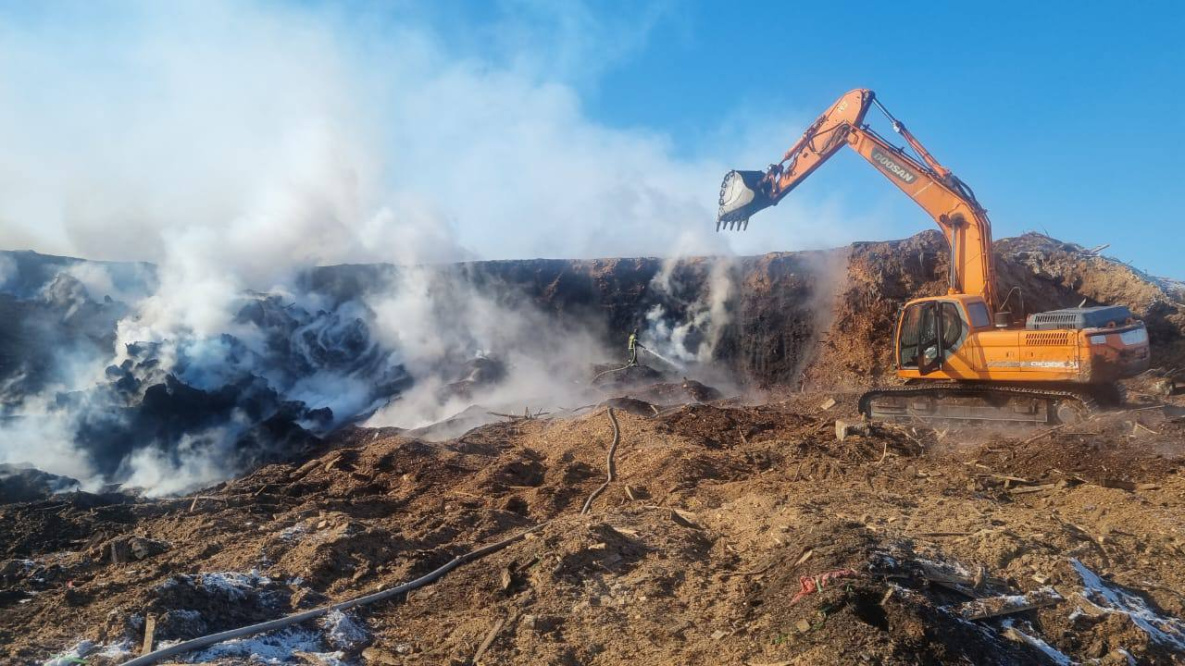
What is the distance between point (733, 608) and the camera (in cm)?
471

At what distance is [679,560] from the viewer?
5641 mm

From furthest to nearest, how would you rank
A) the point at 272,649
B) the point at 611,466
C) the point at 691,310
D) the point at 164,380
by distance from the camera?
1. the point at 691,310
2. the point at 164,380
3. the point at 611,466
4. the point at 272,649

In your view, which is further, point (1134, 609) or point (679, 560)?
point (679, 560)

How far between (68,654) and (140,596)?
23.7 inches

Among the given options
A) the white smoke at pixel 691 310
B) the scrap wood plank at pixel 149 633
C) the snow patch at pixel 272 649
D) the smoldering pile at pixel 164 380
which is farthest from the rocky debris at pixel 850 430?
the white smoke at pixel 691 310

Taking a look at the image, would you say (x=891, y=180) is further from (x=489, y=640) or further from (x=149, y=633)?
(x=149, y=633)

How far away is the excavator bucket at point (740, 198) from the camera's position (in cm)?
1395

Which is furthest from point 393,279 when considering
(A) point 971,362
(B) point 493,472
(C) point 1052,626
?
(C) point 1052,626

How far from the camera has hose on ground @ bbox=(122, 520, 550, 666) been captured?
403 cm

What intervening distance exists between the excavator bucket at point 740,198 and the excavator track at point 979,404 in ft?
14.1

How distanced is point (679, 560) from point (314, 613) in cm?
271

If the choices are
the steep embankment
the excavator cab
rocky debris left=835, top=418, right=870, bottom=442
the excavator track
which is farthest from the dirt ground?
the steep embankment

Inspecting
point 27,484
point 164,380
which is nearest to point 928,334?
point 27,484

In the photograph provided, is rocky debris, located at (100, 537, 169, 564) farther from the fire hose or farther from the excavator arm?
the excavator arm
